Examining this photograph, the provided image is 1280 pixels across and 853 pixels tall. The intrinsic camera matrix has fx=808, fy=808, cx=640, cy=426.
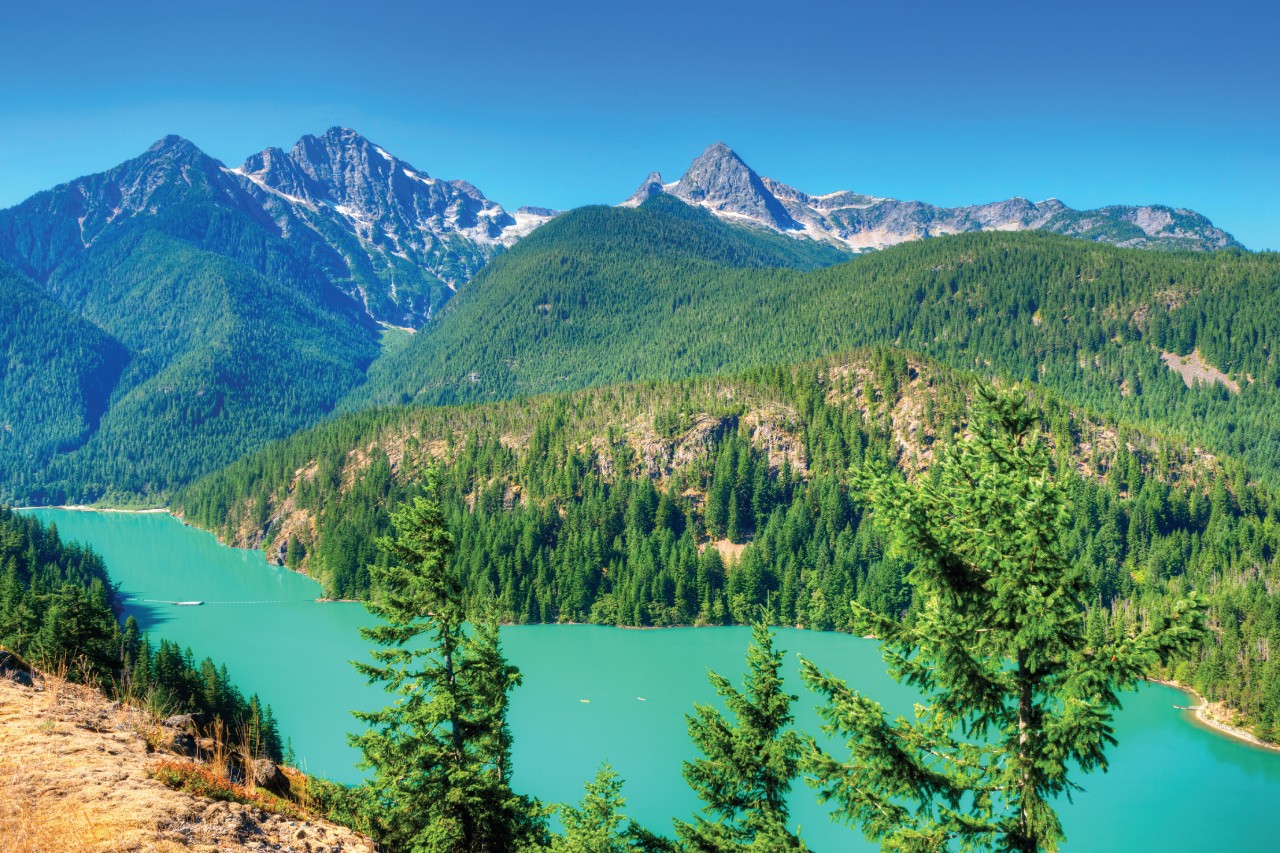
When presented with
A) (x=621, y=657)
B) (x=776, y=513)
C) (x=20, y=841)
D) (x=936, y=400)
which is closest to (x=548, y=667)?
(x=621, y=657)

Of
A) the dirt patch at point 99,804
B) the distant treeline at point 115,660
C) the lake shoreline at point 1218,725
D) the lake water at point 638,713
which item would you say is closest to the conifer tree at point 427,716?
the dirt patch at point 99,804

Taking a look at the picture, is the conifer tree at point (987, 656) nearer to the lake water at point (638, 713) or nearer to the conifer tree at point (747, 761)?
the conifer tree at point (747, 761)

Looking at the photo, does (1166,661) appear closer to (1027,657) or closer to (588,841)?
(1027,657)

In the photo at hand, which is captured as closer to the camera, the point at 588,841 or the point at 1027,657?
the point at 1027,657

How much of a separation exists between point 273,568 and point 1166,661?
15814 cm

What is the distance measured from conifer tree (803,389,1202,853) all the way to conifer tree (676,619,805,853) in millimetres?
6388

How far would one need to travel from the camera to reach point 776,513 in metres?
131

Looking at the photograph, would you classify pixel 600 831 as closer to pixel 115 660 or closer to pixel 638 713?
pixel 115 660

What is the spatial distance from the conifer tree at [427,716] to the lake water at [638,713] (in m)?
31.8

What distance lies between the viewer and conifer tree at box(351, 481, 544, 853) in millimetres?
18578

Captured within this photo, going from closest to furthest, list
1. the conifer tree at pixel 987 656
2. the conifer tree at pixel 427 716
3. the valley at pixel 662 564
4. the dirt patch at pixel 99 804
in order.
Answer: the conifer tree at pixel 987 656, the dirt patch at pixel 99 804, the conifer tree at pixel 427 716, the valley at pixel 662 564

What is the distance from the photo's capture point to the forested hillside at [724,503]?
4304 inches

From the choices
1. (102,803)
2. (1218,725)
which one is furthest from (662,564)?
(102,803)

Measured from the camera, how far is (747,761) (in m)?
18.0
